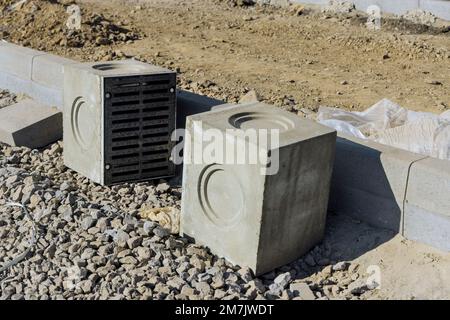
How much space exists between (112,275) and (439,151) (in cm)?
272

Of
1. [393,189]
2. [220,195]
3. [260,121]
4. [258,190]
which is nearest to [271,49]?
[260,121]

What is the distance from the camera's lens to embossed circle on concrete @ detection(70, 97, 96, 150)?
20.1 ft

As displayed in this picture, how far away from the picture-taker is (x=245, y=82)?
870 cm

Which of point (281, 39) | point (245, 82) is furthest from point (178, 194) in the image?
point (281, 39)

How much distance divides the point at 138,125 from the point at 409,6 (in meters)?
8.05

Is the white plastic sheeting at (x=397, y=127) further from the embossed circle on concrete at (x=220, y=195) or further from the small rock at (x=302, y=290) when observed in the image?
the small rock at (x=302, y=290)

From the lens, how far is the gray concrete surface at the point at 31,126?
23.7 feet

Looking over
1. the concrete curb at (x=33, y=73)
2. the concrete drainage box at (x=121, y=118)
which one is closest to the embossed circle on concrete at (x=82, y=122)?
the concrete drainage box at (x=121, y=118)

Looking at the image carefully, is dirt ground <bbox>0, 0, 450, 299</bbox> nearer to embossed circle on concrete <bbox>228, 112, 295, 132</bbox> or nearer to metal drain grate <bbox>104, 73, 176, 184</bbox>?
embossed circle on concrete <bbox>228, 112, 295, 132</bbox>

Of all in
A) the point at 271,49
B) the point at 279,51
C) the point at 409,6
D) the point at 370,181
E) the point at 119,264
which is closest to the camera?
the point at 119,264

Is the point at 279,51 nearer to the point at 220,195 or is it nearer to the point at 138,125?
the point at 138,125

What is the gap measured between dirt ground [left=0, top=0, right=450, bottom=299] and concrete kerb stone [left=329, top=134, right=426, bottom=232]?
112 mm

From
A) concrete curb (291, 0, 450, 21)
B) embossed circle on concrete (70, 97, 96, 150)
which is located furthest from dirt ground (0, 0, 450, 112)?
embossed circle on concrete (70, 97, 96, 150)

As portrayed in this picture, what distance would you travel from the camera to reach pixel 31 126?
723 cm
